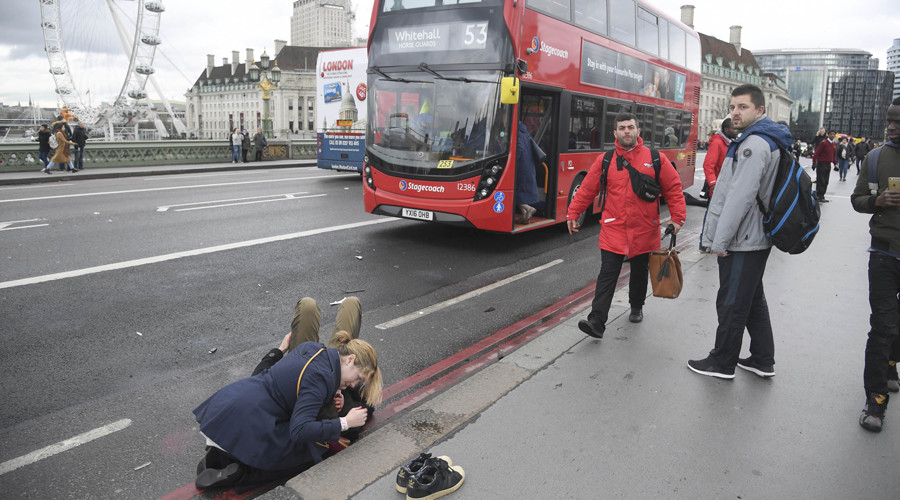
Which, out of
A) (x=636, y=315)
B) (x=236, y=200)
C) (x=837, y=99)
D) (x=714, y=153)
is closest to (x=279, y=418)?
(x=636, y=315)

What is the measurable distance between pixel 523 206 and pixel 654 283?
407 centimetres

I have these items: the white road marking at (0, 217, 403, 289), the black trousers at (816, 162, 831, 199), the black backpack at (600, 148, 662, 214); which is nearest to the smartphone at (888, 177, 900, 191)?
the black backpack at (600, 148, 662, 214)

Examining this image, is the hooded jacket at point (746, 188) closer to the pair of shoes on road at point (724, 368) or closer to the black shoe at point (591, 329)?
the pair of shoes on road at point (724, 368)

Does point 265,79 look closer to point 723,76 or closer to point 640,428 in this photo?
point 640,428

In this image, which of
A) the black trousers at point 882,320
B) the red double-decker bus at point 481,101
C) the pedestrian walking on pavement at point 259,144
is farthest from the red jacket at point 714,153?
the pedestrian walking on pavement at point 259,144

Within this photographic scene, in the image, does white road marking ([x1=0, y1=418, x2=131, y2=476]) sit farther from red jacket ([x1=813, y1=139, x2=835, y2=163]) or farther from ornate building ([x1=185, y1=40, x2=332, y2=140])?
ornate building ([x1=185, y1=40, x2=332, y2=140])

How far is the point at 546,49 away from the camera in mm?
8789

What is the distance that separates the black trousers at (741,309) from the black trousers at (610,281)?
3.18 feet

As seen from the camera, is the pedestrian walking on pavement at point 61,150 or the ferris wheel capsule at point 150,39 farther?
the ferris wheel capsule at point 150,39

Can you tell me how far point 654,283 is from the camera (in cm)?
487

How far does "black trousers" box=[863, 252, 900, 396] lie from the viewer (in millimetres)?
3604

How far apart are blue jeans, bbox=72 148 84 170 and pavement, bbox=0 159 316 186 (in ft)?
0.96

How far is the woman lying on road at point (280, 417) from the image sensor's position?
2945mm

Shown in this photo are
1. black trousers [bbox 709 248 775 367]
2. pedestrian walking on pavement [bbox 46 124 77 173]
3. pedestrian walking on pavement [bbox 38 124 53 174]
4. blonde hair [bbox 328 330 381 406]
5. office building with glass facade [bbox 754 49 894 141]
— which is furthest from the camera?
office building with glass facade [bbox 754 49 894 141]
